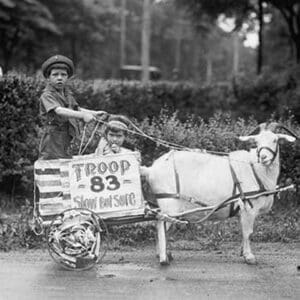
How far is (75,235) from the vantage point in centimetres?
691

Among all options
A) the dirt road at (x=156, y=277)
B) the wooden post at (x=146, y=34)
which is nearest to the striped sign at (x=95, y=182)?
the dirt road at (x=156, y=277)

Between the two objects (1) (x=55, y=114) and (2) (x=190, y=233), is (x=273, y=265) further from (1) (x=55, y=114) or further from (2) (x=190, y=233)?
(1) (x=55, y=114)

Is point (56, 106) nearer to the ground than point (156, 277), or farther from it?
farther from it

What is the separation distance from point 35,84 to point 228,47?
79.3 m

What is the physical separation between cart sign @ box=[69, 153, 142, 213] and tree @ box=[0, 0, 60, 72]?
21.3m

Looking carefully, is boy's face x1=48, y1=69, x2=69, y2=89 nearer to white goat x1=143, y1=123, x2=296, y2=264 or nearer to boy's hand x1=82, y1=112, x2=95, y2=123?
boy's hand x1=82, y1=112, x2=95, y2=123

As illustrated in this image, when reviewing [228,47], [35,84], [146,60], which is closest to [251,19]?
[146,60]

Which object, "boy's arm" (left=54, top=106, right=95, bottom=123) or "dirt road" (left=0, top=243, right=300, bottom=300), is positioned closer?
"dirt road" (left=0, top=243, right=300, bottom=300)

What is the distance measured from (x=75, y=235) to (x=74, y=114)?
1.24 metres

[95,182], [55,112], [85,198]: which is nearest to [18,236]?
[85,198]

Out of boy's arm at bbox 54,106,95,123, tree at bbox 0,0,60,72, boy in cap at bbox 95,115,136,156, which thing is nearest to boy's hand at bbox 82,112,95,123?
boy's arm at bbox 54,106,95,123

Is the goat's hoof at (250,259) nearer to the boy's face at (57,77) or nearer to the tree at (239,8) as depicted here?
the boy's face at (57,77)

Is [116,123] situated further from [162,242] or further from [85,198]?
[162,242]

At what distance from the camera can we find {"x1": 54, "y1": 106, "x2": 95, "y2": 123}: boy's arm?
272 inches
